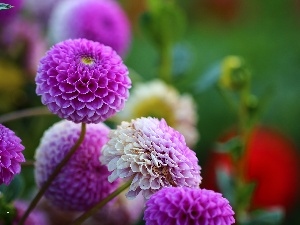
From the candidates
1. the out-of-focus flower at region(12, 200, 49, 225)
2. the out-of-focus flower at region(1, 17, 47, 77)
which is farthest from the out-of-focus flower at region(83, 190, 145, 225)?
the out-of-focus flower at region(1, 17, 47, 77)

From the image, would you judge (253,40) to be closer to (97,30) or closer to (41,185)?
(97,30)

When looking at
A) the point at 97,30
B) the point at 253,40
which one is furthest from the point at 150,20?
the point at 253,40

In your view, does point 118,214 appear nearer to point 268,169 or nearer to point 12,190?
point 12,190

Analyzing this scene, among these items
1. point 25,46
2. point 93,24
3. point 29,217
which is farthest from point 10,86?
point 29,217

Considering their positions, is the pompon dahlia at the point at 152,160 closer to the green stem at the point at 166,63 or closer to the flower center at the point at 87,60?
the flower center at the point at 87,60

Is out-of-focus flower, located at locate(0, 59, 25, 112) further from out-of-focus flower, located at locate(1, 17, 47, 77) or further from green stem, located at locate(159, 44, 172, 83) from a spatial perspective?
green stem, located at locate(159, 44, 172, 83)
